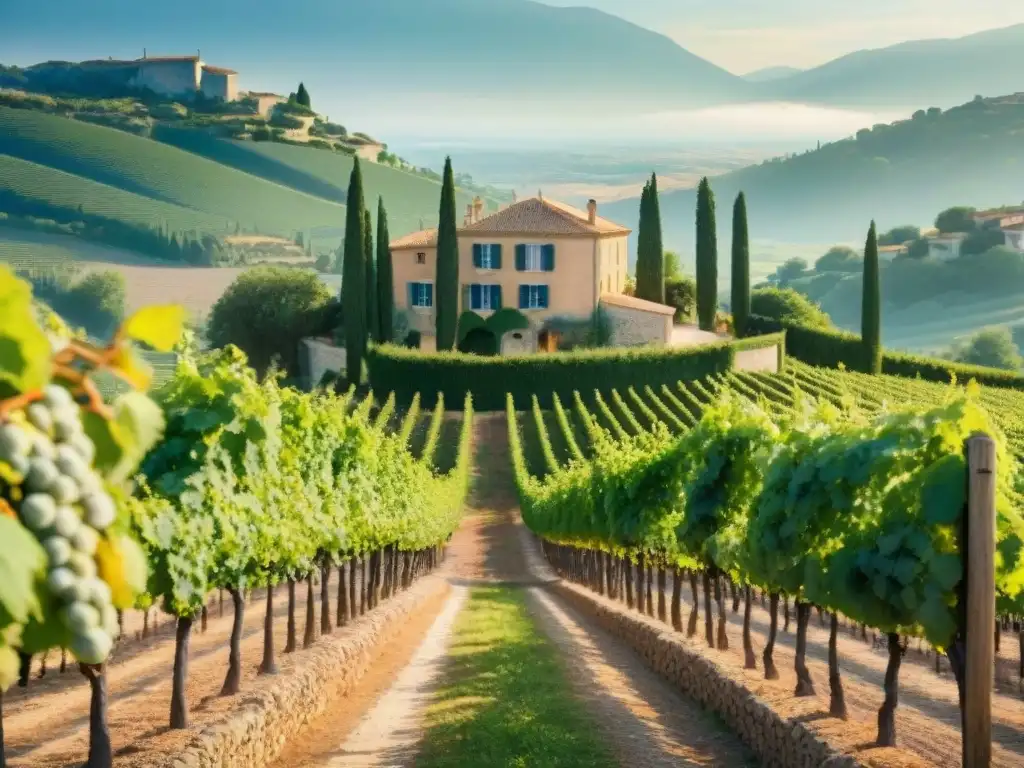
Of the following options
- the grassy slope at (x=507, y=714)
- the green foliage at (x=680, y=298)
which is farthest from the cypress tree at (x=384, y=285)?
the grassy slope at (x=507, y=714)

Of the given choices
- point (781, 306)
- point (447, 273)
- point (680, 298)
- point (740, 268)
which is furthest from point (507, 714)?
point (781, 306)

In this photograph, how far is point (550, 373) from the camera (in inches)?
2068

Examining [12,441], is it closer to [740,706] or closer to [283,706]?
[283,706]

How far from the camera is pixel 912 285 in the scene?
598 feet

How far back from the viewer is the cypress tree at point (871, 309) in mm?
57188

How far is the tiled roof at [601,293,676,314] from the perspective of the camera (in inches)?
2264

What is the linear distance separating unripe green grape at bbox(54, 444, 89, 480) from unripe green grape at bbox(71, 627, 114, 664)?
0.34 m

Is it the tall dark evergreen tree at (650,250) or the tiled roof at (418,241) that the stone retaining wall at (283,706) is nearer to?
the tiled roof at (418,241)

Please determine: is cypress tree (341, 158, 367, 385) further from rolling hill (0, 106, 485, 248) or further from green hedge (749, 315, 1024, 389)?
rolling hill (0, 106, 485, 248)

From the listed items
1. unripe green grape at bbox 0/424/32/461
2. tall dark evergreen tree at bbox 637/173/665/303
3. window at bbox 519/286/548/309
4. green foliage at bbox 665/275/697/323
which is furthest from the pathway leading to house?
green foliage at bbox 665/275/697/323

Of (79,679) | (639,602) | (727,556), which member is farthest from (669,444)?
(79,679)

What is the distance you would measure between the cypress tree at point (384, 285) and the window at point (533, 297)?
5.80 metres

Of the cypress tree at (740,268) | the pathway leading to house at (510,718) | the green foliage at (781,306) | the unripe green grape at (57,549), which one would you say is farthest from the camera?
the green foliage at (781,306)

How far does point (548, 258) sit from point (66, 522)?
5698 cm
